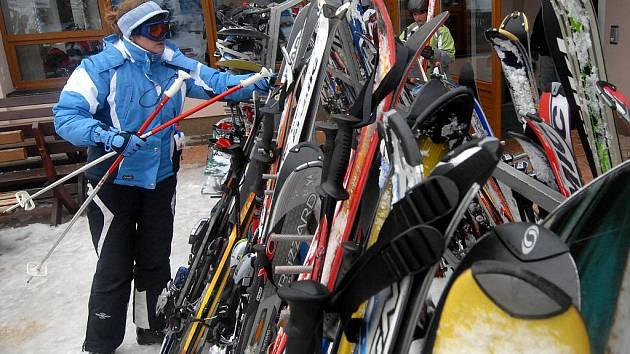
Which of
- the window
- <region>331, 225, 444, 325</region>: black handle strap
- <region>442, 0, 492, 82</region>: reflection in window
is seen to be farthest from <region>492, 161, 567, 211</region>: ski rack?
the window

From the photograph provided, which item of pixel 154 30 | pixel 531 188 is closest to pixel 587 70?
pixel 531 188

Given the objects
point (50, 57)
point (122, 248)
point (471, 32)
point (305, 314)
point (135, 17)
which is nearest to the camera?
point (305, 314)

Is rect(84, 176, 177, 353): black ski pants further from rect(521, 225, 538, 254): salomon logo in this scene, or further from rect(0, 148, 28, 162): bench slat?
rect(0, 148, 28, 162): bench slat

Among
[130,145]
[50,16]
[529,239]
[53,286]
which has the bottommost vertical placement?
[53,286]

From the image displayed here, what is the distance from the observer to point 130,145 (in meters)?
2.67

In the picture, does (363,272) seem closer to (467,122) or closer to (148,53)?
(467,122)

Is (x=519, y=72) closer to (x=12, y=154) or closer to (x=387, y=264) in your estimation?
(x=387, y=264)

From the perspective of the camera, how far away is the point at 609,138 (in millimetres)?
1487

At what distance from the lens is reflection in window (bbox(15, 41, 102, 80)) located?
27.0 feet

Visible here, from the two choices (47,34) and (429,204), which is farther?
(47,34)

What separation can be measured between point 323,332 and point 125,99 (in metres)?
2.09

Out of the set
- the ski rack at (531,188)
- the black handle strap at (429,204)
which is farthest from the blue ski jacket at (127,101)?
the black handle strap at (429,204)

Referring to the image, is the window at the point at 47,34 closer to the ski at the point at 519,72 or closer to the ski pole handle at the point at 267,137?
Result: the ski pole handle at the point at 267,137

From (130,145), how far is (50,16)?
6484 millimetres
